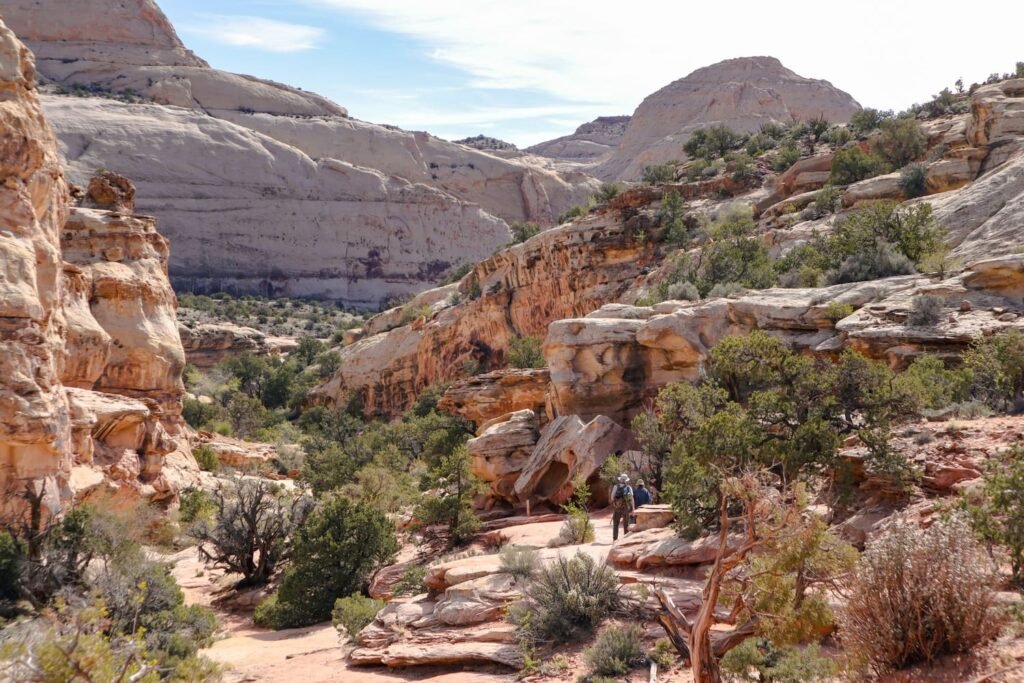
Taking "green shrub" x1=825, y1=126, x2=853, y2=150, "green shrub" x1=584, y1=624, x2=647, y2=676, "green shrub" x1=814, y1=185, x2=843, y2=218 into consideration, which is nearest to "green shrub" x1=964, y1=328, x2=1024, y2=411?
"green shrub" x1=584, y1=624, x2=647, y2=676

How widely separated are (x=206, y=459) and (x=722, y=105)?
7879 cm

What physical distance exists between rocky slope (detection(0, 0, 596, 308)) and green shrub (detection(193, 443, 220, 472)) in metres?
44.0

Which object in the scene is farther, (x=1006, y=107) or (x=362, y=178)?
(x=362, y=178)

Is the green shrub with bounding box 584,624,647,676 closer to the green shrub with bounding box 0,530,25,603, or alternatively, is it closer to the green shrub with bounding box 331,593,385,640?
the green shrub with bounding box 331,593,385,640

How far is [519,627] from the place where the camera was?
34.1ft

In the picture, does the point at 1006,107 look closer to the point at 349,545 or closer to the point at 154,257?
the point at 349,545

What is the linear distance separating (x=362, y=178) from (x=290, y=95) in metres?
17.7

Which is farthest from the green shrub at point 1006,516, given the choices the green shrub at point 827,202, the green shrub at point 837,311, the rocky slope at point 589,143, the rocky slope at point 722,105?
the rocky slope at point 589,143

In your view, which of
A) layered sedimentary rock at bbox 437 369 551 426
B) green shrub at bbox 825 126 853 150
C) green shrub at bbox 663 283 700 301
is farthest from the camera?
green shrub at bbox 825 126 853 150

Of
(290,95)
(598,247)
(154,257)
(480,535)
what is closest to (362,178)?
(290,95)

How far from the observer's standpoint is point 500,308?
3969cm

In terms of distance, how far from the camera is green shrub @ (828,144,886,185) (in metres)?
32.8

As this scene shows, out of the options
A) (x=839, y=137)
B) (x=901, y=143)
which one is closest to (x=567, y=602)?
(x=901, y=143)

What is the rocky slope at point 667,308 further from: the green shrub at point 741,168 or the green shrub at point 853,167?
the green shrub at point 853,167
